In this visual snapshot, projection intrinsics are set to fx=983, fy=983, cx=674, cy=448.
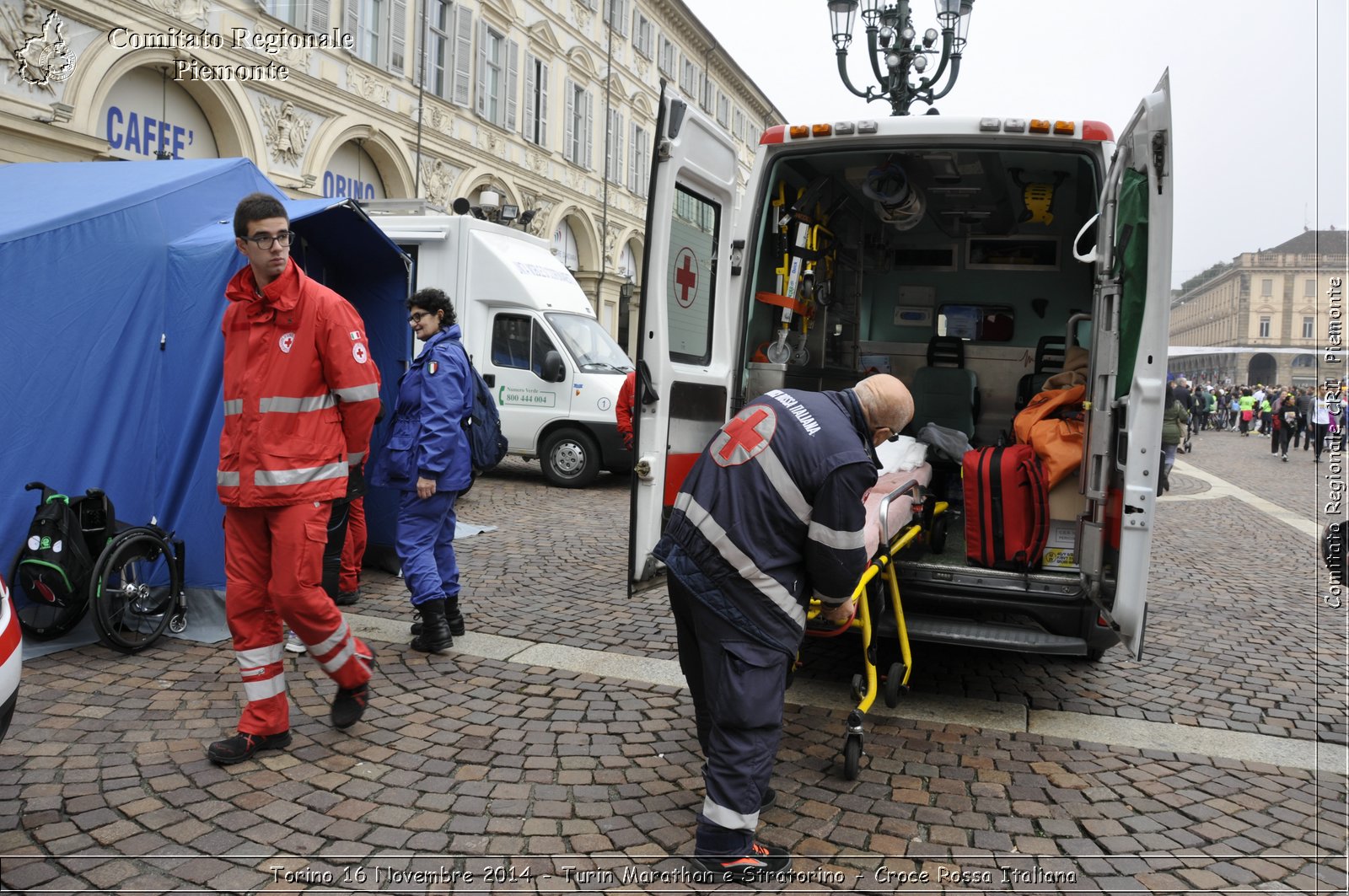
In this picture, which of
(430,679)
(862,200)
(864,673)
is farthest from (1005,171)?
(430,679)

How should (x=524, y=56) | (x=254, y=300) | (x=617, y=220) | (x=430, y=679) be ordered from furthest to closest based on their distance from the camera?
(x=617, y=220)
(x=524, y=56)
(x=430, y=679)
(x=254, y=300)

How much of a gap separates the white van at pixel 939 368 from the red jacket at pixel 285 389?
1265 millimetres

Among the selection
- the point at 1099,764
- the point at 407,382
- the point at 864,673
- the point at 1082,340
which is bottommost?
the point at 1099,764

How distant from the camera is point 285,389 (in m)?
3.73

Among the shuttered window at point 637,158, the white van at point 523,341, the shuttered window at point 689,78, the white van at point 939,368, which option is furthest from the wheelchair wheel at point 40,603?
the shuttered window at point 689,78

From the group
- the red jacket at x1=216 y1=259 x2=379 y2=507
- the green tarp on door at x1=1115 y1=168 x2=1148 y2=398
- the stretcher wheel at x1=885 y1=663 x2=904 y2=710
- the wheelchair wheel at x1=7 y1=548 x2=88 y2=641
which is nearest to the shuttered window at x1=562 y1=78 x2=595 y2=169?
the wheelchair wheel at x1=7 y1=548 x2=88 y2=641

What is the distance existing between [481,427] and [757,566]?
2734 millimetres

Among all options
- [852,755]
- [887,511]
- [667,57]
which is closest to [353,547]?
[887,511]

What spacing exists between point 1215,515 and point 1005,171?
775 cm

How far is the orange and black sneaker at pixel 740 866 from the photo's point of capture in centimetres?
299

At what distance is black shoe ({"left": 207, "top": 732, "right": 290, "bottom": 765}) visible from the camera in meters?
3.65

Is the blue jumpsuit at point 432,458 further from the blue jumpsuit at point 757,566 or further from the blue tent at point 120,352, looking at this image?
the blue jumpsuit at point 757,566

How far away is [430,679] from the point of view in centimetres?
473

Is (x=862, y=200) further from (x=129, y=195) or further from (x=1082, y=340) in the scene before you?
(x=129, y=195)
